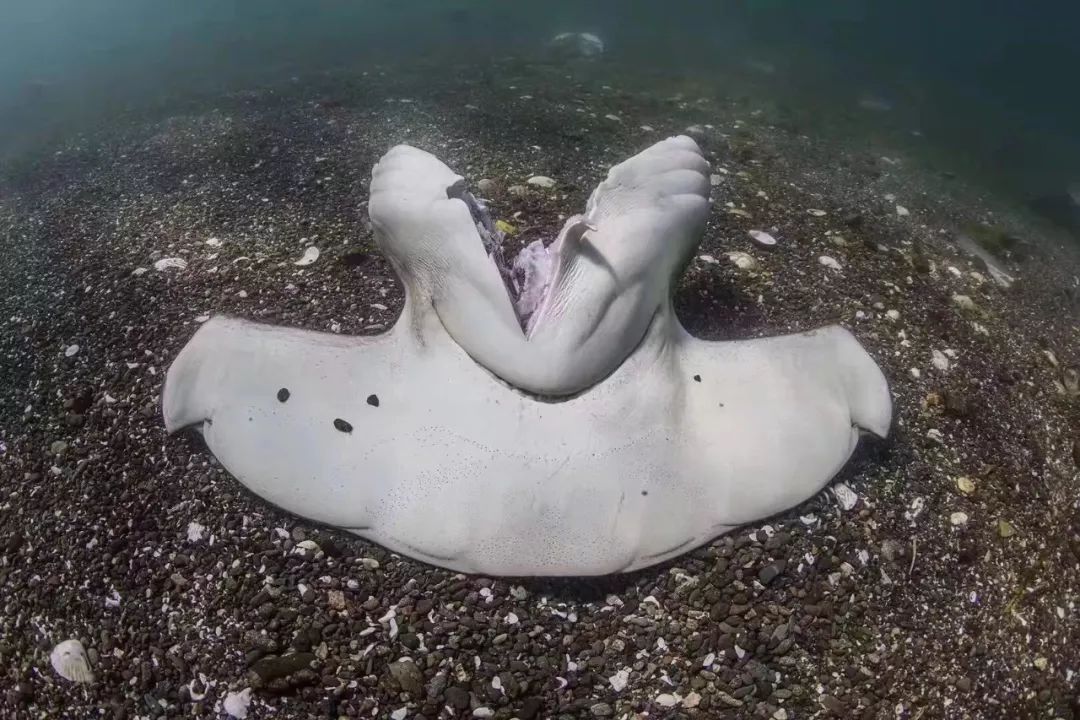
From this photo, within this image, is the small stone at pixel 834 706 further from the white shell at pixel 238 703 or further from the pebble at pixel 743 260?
the pebble at pixel 743 260

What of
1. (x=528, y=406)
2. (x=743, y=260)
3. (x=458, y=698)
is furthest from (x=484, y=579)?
(x=743, y=260)

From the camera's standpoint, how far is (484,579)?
2779 millimetres

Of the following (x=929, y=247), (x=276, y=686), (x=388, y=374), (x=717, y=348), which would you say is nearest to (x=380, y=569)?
(x=276, y=686)

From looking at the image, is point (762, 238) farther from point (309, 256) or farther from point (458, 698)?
point (458, 698)

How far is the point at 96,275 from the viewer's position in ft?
14.0

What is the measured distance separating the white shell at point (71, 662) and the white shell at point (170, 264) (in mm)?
2391

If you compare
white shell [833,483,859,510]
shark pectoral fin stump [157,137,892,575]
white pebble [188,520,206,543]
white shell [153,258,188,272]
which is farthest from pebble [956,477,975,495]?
white shell [153,258,188,272]

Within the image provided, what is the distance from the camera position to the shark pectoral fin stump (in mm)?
2504

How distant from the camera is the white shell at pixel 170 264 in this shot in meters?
4.25

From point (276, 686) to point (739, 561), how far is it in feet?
6.35

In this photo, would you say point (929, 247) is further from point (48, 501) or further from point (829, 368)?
point (48, 501)

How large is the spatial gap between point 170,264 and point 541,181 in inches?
108

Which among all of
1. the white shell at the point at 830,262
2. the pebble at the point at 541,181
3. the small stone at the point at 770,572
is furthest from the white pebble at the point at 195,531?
the white shell at the point at 830,262

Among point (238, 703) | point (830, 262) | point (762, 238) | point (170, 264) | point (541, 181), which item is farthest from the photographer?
point (541, 181)
